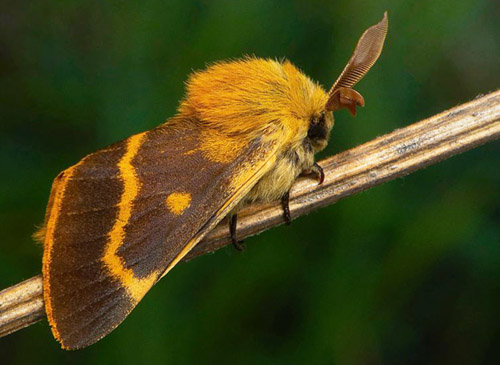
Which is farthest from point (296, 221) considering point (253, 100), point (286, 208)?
point (253, 100)

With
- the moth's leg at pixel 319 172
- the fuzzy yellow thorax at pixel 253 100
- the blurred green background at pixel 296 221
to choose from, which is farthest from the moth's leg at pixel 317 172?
the blurred green background at pixel 296 221

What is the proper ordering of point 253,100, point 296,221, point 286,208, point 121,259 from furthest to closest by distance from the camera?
point 296,221, point 286,208, point 253,100, point 121,259

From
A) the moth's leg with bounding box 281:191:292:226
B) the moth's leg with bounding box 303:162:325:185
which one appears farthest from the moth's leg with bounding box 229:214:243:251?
the moth's leg with bounding box 303:162:325:185

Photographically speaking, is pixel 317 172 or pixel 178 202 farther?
pixel 317 172

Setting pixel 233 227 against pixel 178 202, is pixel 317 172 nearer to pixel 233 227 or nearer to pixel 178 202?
pixel 233 227

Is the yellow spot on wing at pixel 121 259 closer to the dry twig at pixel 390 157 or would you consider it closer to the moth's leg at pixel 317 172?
the dry twig at pixel 390 157

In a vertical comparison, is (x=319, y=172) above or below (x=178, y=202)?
above
